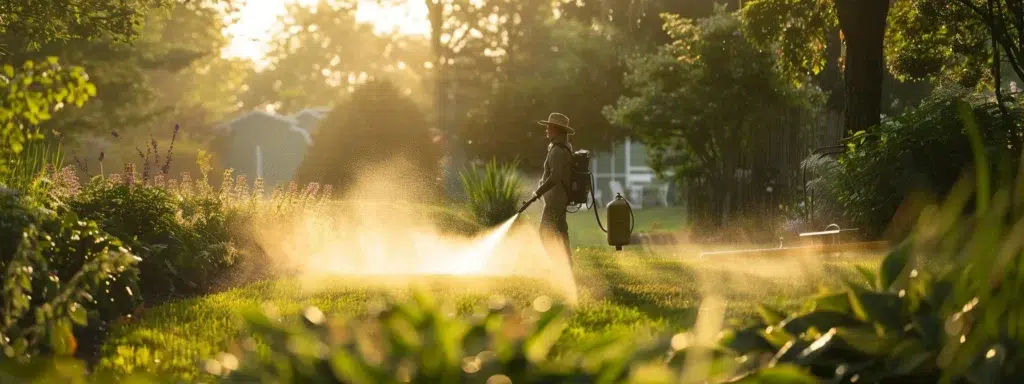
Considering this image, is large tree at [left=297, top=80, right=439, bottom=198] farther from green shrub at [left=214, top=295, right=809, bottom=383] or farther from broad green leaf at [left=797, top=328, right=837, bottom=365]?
green shrub at [left=214, top=295, right=809, bottom=383]

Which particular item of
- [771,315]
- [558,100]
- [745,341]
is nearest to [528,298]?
[771,315]

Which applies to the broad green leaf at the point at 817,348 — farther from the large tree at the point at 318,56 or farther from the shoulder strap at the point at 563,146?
the large tree at the point at 318,56

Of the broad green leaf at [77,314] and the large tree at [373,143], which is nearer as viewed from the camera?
the broad green leaf at [77,314]

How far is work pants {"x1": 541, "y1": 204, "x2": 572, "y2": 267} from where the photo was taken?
1250cm

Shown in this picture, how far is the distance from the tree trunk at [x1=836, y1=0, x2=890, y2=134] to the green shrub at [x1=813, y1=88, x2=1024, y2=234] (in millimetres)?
2377

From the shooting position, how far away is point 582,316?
27.6 feet

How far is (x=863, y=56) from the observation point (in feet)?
52.7

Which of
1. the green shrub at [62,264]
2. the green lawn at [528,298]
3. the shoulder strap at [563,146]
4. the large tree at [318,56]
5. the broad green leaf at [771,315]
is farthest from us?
the large tree at [318,56]

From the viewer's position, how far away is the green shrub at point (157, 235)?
34.9 feet

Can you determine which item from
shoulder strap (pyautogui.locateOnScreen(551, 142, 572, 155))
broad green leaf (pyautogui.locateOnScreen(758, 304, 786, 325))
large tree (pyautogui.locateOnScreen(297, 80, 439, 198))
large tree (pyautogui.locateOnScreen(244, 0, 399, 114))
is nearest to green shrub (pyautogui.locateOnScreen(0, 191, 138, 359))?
broad green leaf (pyautogui.locateOnScreen(758, 304, 786, 325))

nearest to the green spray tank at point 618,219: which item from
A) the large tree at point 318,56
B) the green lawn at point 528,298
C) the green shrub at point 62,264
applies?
the green lawn at point 528,298

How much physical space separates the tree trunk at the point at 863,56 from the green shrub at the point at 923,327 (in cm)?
1256

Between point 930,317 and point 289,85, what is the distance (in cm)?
11456

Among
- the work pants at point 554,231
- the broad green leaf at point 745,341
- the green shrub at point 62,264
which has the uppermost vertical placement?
the broad green leaf at point 745,341
